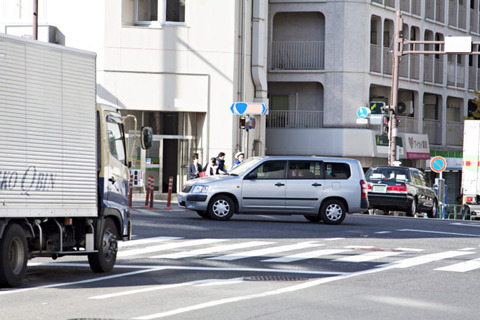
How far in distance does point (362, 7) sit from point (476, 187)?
15148 mm

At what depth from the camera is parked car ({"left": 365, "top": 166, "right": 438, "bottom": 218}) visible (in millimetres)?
30672

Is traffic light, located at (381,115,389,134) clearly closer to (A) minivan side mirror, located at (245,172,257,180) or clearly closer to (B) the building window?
(B) the building window

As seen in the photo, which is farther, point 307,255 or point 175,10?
point 175,10

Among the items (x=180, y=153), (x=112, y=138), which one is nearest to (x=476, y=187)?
(x=180, y=153)

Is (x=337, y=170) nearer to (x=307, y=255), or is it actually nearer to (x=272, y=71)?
(x=307, y=255)

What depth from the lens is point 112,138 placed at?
44.0 feet

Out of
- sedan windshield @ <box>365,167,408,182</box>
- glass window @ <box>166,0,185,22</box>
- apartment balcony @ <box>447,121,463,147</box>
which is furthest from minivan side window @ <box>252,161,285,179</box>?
apartment balcony @ <box>447,121,463,147</box>

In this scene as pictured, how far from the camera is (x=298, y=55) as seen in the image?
46781 mm

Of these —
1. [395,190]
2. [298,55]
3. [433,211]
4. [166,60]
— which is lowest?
[433,211]

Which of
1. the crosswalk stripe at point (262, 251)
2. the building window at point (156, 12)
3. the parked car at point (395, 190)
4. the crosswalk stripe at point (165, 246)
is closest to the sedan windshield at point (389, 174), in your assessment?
the parked car at point (395, 190)

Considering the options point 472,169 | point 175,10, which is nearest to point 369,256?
point 472,169

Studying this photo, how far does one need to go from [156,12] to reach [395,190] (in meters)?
13.7

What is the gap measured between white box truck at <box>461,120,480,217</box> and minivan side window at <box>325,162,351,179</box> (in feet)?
33.4

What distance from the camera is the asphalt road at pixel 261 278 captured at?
31.7 ft
